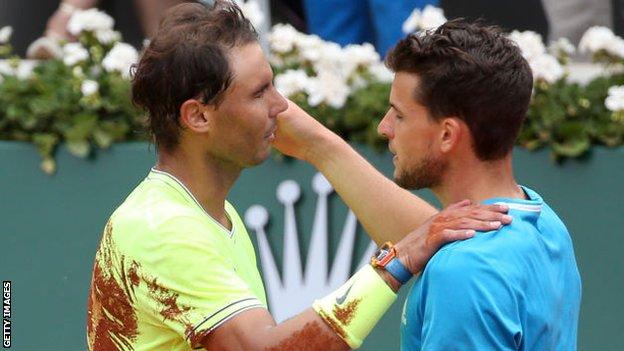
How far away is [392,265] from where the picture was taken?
2.59 m

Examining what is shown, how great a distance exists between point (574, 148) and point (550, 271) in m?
2.10

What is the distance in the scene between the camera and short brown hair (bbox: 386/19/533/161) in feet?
8.37

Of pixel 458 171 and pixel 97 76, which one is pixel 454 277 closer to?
pixel 458 171

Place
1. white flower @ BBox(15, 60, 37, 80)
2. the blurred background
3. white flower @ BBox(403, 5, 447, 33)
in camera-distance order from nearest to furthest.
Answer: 1. white flower @ BBox(403, 5, 447, 33)
2. white flower @ BBox(15, 60, 37, 80)
3. the blurred background

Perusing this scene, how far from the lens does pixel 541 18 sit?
5.73 meters

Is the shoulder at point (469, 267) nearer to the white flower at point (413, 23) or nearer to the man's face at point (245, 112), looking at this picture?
the man's face at point (245, 112)

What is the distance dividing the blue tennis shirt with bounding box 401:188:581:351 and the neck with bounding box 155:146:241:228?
1.66ft

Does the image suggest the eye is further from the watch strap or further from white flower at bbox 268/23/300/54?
white flower at bbox 268/23/300/54

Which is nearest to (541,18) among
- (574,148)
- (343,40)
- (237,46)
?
(343,40)

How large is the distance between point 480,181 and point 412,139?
0.50 ft

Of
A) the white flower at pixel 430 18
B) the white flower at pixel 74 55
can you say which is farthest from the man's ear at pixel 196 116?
the white flower at pixel 74 55

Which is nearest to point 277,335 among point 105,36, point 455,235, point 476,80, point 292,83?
point 455,235

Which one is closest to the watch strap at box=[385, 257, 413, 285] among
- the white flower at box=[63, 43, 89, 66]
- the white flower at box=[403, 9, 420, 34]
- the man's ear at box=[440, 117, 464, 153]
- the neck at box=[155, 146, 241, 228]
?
the man's ear at box=[440, 117, 464, 153]

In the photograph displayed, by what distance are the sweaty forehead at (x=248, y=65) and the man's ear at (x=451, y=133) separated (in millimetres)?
442
